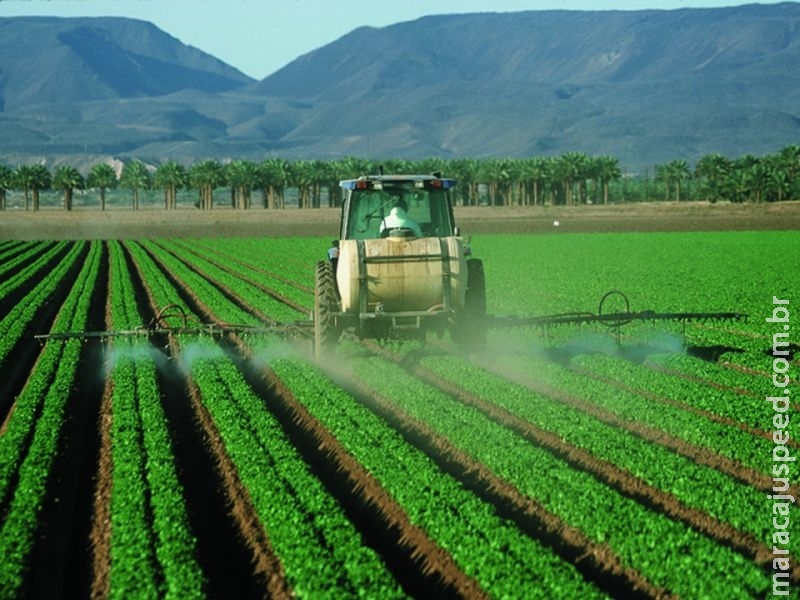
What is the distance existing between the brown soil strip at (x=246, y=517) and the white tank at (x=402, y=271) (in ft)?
10.0

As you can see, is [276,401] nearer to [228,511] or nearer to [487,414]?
[487,414]

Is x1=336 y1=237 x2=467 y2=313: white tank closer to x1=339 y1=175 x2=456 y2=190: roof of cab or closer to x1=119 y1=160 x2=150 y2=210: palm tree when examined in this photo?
x1=339 y1=175 x2=456 y2=190: roof of cab

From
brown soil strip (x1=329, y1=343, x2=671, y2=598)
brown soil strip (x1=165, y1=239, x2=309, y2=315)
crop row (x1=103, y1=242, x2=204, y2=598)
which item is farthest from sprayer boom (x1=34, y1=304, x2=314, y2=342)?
brown soil strip (x1=165, y1=239, x2=309, y2=315)

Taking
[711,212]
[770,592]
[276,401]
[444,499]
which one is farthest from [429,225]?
[711,212]

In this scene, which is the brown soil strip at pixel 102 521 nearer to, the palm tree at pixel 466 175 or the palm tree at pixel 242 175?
the palm tree at pixel 242 175

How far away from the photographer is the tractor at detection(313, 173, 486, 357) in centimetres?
1620

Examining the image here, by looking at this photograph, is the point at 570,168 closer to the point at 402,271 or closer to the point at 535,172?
the point at 535,172

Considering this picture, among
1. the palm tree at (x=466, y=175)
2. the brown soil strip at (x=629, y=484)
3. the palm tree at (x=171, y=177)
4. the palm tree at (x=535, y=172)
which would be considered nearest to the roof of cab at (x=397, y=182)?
the brown soil strip at (x=629, y=484)

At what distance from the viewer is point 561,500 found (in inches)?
389

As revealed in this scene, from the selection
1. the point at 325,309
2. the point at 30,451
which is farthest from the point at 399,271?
the point at 30,451

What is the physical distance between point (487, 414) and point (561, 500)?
4160mm

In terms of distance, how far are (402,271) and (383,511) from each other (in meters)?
6.68

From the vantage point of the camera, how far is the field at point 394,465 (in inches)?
332

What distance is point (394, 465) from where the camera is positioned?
1115 cm
